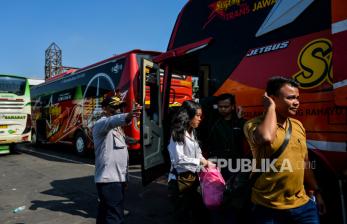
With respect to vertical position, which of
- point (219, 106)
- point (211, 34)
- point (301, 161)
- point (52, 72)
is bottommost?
point (301, 161)

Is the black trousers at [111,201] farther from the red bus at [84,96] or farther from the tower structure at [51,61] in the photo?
the tower structure at [51,61]

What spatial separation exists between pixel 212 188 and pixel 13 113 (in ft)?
38.1

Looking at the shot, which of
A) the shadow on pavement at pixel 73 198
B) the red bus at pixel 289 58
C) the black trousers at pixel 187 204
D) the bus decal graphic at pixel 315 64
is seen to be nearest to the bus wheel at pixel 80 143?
the shadow on pavement at pixel 73 198

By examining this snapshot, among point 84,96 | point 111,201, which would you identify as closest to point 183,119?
point 111,201

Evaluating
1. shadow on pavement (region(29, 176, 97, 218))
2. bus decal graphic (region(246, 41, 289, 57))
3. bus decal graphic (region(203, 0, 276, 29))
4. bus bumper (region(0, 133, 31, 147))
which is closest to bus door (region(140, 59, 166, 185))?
bus decal graphic (region(203, 0, 276, 29))

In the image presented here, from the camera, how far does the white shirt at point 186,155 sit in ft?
12.2

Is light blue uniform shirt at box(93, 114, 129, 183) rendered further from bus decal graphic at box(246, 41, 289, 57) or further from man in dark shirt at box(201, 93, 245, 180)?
bus decal graphic at box(246, 41, 289, 57)

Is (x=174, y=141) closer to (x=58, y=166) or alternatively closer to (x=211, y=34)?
(x=211, y=34)

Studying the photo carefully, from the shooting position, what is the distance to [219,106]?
13.2 ft

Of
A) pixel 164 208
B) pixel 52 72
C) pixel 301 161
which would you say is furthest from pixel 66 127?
pixel 52 72

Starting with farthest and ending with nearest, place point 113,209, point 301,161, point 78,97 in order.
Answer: point 78,97
point 113,209
point 301,161

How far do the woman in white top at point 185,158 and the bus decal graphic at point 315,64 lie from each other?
1148 mm

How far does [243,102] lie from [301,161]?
5.49 feet

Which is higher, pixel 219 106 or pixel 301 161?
pixel 219 106
